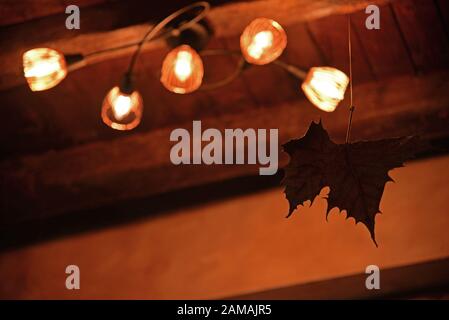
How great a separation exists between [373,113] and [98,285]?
6.24 ft

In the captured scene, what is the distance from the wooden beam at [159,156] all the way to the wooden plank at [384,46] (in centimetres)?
7

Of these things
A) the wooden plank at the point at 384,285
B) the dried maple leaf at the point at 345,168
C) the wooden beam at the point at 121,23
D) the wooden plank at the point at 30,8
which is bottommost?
the wooden plank at the point at 384,285

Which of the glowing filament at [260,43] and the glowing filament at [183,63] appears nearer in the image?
the glowing filament at [260,43]

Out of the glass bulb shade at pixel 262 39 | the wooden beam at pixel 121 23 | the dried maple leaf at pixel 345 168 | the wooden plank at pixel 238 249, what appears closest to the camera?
the dried maple leaf at pixel 345 168

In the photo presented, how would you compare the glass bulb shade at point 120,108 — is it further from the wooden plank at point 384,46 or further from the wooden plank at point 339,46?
the wooden plank at point 384,46

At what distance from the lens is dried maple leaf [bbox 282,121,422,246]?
3.24 metres

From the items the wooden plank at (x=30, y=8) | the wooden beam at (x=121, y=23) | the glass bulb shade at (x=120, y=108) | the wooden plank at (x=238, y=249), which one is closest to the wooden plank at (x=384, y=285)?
the wooden plank at (x=238, y=249)

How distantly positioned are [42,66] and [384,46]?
201cm

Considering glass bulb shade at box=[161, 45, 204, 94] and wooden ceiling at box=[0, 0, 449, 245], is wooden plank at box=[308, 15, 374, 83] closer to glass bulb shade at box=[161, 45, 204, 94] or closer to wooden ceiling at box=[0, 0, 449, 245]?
wooden ceiling at box=[0, 0, 449, 245]

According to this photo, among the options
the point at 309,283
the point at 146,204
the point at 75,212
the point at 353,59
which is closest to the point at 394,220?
the point at 309,283

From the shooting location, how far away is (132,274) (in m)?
4.81

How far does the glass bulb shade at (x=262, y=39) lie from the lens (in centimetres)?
409

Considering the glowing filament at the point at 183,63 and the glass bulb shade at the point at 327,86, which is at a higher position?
the glowing filament at the point at 183,63

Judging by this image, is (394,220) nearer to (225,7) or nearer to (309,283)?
(309,283)
